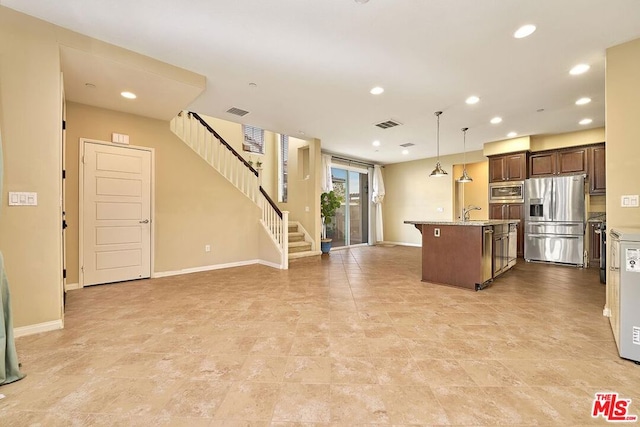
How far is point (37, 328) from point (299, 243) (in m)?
4.63

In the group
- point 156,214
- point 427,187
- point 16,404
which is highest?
point 427,187

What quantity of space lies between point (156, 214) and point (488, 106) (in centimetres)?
578

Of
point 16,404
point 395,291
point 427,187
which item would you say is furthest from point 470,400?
point 427,187

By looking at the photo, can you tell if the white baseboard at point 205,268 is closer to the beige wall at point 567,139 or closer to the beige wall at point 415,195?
the beige wall at point 415,195

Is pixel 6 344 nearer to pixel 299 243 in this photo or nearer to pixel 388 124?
pixel 299 243

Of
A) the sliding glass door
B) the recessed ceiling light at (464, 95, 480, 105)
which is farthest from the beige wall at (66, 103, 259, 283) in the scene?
the recessed ceiling light at (464, 95, 480, 105)

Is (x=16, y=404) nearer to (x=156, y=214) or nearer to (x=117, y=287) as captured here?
(x=117, y=287)

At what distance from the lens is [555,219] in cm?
566

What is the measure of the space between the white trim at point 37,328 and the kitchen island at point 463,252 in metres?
4.39

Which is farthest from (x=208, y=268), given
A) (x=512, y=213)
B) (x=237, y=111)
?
(x=512, y=213)

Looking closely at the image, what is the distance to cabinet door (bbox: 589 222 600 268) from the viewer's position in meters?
5.30

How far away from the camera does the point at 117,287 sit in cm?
400

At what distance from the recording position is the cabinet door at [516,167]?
627 centimetres

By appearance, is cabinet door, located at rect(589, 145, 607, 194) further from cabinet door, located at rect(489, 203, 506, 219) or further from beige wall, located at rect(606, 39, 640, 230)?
beige wall, located at rect(606, 39, 640, 230)
